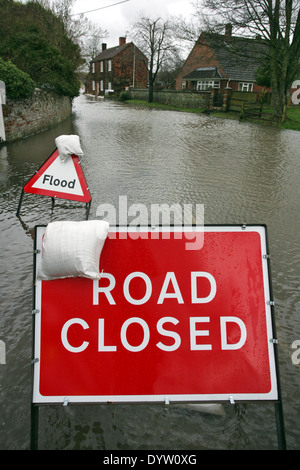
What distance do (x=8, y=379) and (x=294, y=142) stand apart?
49.9ft

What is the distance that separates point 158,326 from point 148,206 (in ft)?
15.0

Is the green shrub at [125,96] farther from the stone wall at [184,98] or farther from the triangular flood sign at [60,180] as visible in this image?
the triangular flood sign at [60,180]

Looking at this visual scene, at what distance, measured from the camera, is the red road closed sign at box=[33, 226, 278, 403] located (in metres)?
1.87

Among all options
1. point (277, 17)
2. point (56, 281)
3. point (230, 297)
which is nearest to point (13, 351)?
point (56, 281)

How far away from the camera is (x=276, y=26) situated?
22250mm

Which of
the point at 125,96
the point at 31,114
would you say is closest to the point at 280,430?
the point at 31,114

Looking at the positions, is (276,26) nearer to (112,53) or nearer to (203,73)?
(203,73)

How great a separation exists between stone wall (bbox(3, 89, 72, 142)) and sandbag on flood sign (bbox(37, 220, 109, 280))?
11218 mm

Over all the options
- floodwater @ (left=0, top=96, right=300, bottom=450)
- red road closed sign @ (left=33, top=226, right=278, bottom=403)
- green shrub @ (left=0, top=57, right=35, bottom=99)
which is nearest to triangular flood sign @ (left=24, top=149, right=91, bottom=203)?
floodwater @ (left=0, top=96, right=300, bottom=450)

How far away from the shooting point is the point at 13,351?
292 centimetres

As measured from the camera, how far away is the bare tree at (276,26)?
73.6 ft

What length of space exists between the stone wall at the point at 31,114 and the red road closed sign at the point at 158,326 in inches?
443

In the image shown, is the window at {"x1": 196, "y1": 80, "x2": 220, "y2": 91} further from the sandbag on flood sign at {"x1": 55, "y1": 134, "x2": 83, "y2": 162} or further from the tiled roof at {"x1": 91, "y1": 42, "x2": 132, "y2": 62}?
the sandbag on flood sign at {"x1": 55, "y1": 134, "x2": 83, "y2": 162}

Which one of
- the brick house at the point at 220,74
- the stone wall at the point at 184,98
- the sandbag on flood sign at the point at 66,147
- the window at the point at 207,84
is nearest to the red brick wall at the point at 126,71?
the brick house at the point at 220,74
